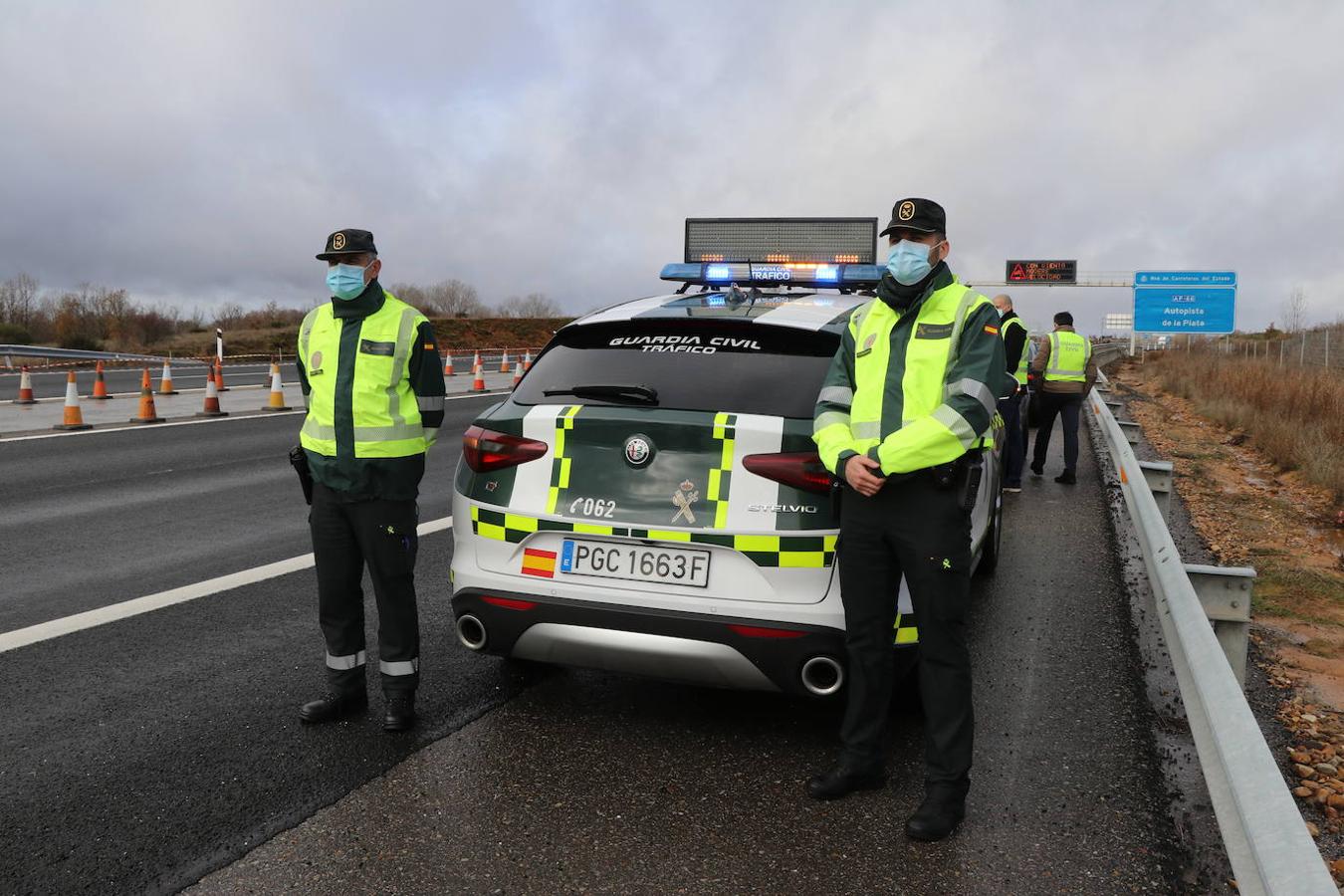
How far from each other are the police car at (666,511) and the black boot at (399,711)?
1.34 feet

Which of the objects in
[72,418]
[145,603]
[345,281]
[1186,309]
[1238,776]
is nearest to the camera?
[1238,776]

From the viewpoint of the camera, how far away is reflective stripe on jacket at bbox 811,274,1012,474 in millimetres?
3002

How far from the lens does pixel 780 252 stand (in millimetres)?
7051

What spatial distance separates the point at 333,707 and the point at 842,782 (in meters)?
1.93

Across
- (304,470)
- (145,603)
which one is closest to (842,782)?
(304,470)

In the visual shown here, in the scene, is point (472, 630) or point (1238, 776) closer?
point (1238, 776)

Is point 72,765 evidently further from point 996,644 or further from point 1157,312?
point 1157,312

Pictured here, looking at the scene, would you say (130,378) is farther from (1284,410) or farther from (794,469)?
(794,469)

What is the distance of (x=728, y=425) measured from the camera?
11.1 feet

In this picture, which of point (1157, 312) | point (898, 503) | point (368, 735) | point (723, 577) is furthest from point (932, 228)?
point (1157, 312)

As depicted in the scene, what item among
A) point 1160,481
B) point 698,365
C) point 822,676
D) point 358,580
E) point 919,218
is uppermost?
point 919,218

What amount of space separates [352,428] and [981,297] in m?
2.27

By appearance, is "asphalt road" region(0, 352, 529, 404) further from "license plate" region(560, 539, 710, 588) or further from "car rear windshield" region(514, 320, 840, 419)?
"license plate" region(560, 539, 710, 588)

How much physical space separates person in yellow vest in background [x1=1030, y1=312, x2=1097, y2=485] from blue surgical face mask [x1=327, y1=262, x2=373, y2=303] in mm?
7900
